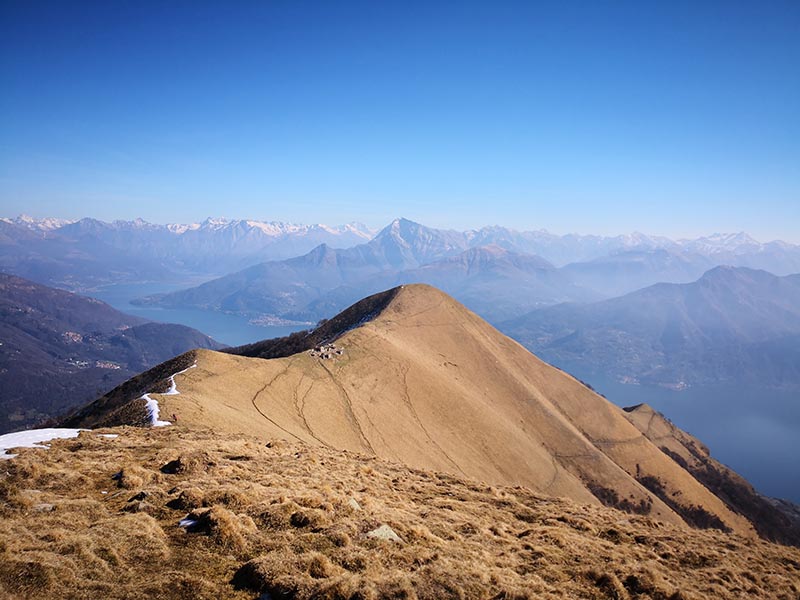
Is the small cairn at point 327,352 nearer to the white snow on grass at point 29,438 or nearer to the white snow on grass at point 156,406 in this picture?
the white snow on grass at point 156,406

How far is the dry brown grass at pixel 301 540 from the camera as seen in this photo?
1118 cm

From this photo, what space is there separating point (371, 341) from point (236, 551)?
6737cm

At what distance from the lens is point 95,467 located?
18.9m

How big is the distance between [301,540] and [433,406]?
5602 centimetres

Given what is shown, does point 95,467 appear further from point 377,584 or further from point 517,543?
point 517,543

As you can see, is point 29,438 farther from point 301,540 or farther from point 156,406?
point 301,540

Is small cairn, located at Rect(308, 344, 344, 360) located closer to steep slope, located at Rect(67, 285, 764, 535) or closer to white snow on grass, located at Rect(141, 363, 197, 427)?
steep slope, located at Rect(67, 285, 764, 535)

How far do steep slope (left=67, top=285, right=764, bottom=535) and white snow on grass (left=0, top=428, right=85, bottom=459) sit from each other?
6934 millimetres

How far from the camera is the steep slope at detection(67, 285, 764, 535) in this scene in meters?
47.6

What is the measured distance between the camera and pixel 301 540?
45.4 feet

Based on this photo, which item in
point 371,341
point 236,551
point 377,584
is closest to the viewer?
point 377,584

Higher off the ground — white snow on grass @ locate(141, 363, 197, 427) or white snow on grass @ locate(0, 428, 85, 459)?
white snow on grass @ locate(0, 428, 85, 459)

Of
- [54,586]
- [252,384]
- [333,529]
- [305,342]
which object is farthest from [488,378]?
[54,586]

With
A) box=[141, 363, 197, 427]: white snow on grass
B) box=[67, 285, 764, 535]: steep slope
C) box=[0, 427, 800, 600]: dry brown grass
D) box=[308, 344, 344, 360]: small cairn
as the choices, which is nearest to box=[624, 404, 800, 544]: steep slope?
box=[67, 285, 764, 535]: steep slope
